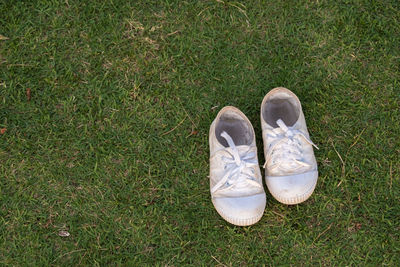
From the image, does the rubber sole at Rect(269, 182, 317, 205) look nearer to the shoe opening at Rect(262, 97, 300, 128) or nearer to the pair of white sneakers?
the pair of white sneakers

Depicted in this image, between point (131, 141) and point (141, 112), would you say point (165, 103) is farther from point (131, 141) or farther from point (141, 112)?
point (131, 141)

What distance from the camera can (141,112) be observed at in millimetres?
2666

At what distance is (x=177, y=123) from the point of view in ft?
8.72

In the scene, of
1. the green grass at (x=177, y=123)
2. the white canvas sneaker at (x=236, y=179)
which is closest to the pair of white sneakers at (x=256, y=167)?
the white canvas sneaker at (x=236, y=179)

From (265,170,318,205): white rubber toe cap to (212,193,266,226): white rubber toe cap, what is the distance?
0.11 metres

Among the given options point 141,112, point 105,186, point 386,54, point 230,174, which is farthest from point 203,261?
point 386,54

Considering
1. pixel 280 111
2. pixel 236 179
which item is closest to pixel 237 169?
pixel 236 179

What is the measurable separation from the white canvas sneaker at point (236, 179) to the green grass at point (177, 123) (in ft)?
0.49

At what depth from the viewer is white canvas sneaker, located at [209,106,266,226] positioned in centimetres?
238

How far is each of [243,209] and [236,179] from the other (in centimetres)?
18

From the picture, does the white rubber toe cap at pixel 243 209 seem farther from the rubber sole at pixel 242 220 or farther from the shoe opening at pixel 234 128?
the shoe opening at pixel 234 128

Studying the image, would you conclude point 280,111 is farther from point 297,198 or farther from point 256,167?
point 297,198

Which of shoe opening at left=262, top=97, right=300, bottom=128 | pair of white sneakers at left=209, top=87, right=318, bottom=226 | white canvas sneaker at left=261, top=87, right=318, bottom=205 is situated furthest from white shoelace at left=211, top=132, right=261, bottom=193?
shoe opening at left=262, top=97, right=300, bottom=128

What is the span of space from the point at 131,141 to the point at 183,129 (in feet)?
1.17
